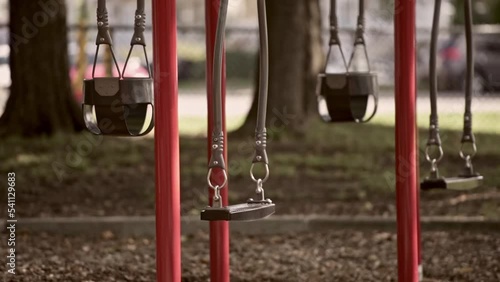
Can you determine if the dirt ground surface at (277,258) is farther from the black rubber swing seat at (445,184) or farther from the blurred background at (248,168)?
the black rubber swing seat at (445,184)

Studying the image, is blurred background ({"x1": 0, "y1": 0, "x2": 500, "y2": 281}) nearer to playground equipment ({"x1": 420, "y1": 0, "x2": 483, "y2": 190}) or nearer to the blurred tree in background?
playground equipment ({"x1": 420, "y1": 0, "x2": 483, "y2": 190})

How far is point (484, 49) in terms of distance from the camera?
1786 centimetres

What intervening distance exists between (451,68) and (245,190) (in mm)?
11342

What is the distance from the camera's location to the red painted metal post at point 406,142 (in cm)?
381

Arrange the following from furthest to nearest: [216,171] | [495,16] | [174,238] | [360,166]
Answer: [495,16] < [360,166] < [216,171] < [174,238]

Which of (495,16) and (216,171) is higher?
(495,16)

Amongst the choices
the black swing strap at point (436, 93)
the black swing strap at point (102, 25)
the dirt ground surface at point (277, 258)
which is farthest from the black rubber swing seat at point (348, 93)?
the black swing strap at point (102, 25)

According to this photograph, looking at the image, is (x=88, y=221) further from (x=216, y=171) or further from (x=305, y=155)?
(x=305, y=155)

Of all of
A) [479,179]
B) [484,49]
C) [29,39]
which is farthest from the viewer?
[484,49]

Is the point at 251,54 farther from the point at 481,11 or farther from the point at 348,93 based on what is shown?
the point at 348,93

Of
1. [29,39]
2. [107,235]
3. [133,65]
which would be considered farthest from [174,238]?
[133,65]

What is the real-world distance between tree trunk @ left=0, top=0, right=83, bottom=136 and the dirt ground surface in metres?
4.01

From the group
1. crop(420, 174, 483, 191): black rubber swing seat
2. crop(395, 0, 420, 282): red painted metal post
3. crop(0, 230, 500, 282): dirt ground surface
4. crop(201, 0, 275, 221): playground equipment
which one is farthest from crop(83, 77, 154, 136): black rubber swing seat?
crop(0, 230, 500, 282): dirt ground surface

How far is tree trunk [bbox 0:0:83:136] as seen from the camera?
962 centimetres
